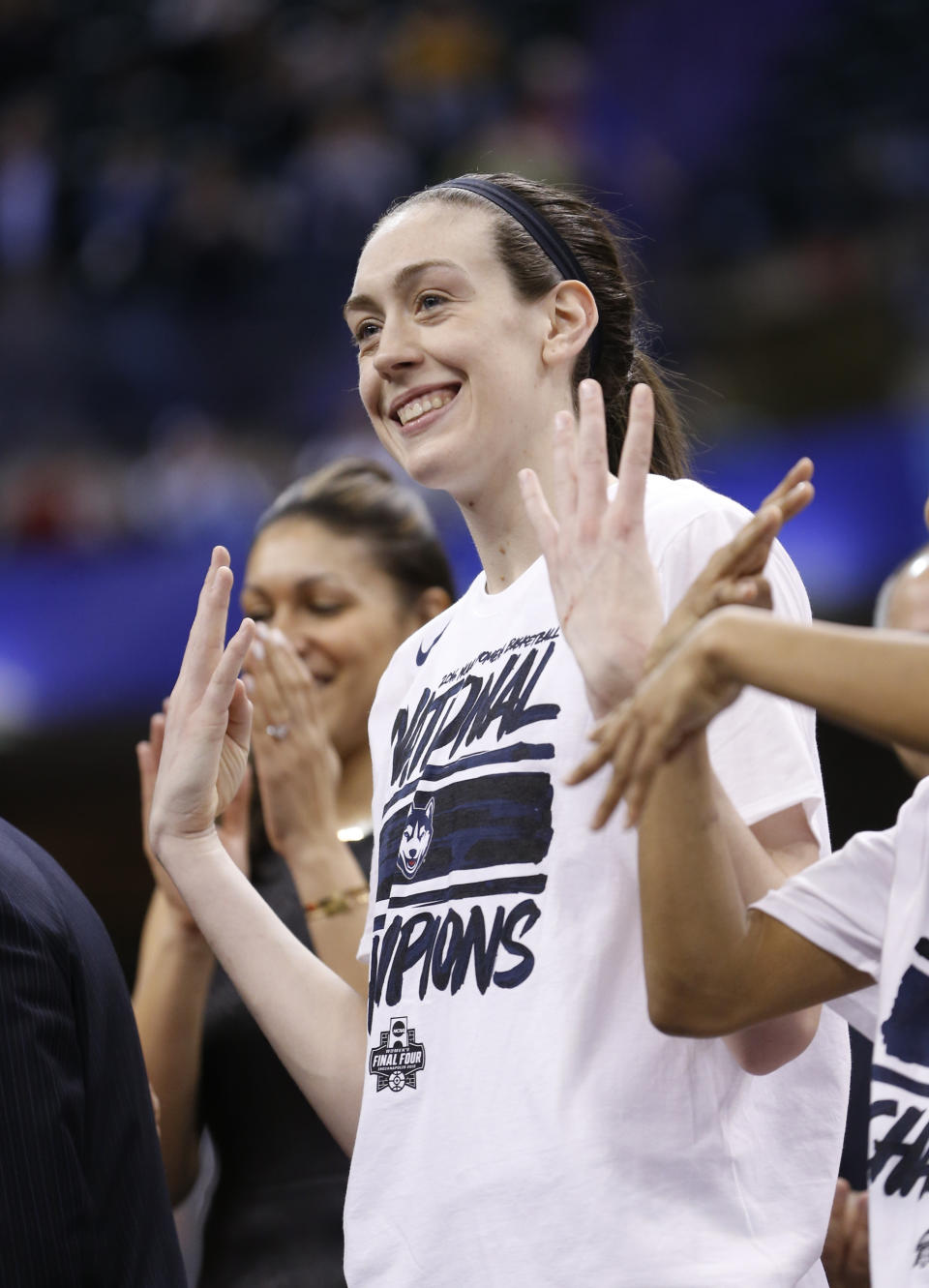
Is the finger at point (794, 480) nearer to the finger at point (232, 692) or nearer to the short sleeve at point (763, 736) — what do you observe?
the short sleeve at point (763, 736)

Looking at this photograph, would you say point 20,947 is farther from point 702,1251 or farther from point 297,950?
point 702,1251

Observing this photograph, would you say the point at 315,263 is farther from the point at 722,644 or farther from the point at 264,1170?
the point at 722,644

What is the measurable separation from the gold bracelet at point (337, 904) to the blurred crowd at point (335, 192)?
11.9 feet

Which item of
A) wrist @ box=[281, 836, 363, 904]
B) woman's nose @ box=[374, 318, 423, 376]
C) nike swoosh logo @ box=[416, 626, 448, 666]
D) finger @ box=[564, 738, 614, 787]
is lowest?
wrist @ box=[281, 836, 363, 904]

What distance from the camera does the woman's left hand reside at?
1214mm

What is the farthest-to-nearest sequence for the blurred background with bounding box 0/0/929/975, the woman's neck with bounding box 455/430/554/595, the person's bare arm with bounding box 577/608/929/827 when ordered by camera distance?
the blurred background with bounding box 0/0/929/975
the woman's neck with bounding box 455/430/554/595
the person's bare arm with bounding box 577/608/929/827

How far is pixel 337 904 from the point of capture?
1.98 m

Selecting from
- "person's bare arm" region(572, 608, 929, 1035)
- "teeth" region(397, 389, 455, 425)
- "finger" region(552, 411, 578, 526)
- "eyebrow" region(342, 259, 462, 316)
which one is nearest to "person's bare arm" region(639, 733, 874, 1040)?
"person's bare arm" region(572, 608, 929, 1035)

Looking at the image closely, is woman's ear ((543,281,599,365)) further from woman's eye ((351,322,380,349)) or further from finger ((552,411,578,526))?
finger ((552,411,578,526))

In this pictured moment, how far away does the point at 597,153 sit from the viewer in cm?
676

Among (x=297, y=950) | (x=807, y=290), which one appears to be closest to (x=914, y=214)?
(x=807, y=290)

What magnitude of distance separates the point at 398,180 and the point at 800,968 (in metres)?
5.97

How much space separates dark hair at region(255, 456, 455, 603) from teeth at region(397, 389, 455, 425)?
2.38ft

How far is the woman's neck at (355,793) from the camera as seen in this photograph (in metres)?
2.21
